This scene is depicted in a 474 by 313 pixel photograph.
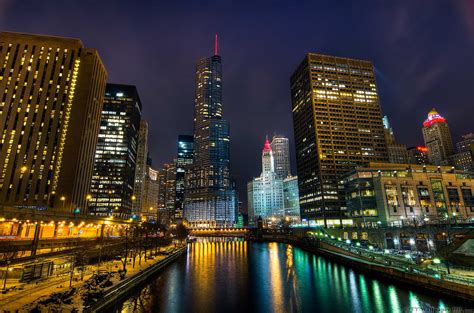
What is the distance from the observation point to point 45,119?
365ft

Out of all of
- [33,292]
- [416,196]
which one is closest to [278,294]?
[33,292]

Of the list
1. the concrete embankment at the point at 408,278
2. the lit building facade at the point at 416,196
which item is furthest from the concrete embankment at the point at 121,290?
the lit building facade at the point at 416,196

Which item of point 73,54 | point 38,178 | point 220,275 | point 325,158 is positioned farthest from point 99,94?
point 325,158

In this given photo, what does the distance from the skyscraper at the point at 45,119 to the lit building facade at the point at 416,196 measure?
12626 cm

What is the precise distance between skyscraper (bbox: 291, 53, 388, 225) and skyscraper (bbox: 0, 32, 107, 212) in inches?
5524

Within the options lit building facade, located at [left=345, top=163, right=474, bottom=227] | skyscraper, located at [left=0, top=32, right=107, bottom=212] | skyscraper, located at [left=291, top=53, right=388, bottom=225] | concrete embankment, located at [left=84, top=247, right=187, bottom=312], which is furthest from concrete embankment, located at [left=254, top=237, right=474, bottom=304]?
skyscraper, located at [left=0, top=32, right=107, bottom=212]

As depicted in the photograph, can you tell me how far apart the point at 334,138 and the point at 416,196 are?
7968 cm

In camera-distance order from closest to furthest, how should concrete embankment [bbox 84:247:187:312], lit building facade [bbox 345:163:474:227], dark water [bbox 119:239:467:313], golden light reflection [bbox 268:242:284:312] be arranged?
concrete embankment [bbox 84:247:187:312] < dark water [bbox 119:239:467:313] < golden light reflection [bbox 268:242:284:312] < lit building facade [bbox 345:163:474:227]

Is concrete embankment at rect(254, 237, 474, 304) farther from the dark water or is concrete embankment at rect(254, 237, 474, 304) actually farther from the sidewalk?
the sidewalk

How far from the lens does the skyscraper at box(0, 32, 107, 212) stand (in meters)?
104

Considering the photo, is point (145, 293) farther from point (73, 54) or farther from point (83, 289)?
point (73, 54)

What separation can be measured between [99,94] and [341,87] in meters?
164

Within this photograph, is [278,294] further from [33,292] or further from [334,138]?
[334,138]

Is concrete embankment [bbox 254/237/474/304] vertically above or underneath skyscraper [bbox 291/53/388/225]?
underneath
